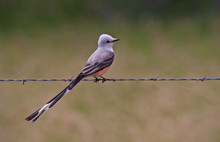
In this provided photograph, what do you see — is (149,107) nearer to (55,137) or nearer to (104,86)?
(104,86)

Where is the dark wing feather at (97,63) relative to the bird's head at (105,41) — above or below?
below

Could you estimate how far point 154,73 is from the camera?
46.4 ft

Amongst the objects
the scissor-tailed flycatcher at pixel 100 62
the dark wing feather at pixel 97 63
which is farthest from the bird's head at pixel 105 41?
the dark wing feather at pixel 97 63

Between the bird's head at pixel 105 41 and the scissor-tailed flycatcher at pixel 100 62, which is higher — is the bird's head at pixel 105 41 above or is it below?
above

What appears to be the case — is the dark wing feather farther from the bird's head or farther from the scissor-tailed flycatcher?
the bird's head

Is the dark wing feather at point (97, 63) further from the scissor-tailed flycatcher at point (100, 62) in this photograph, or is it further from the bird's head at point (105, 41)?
→ the bird's head at point (105, 41)

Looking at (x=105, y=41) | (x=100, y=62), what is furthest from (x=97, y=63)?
(x=105, y=41)

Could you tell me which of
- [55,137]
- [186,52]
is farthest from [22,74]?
[186,52]

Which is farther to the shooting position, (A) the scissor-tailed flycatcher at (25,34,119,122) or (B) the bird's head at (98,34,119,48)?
(B) the bird's head at (98,34,119,48)

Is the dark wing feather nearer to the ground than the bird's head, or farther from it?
nearer to the ground

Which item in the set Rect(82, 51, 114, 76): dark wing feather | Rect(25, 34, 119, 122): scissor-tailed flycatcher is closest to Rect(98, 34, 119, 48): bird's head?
Rect(25, 34, 119, 122): scissor-tailed flycatcher

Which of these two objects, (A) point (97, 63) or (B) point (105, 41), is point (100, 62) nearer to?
(A) point (97, 63)

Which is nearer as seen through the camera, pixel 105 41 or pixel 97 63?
pixel 97 63

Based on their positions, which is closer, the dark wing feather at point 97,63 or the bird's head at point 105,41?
the dark wing feather at point 97,63
